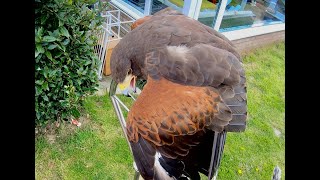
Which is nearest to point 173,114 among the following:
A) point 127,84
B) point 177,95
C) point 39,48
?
point 177,95

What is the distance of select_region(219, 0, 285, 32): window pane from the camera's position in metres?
4.80

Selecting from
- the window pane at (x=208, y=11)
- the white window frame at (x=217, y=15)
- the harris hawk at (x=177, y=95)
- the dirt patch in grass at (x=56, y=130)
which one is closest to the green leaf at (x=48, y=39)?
the harris hawk at (x=177, y=95)

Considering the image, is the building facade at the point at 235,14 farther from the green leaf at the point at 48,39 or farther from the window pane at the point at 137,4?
the green leaf at the point at 48,39

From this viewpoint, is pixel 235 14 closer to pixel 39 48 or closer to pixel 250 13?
pixel 250 13

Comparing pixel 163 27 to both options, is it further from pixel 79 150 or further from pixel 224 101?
pixel 79 150

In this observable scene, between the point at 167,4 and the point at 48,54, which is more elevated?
the point at 48,54

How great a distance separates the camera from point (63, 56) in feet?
8.17

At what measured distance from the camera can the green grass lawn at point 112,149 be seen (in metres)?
2.87

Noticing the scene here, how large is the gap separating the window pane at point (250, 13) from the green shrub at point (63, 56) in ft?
8.62

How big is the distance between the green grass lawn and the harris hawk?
1.73 metres

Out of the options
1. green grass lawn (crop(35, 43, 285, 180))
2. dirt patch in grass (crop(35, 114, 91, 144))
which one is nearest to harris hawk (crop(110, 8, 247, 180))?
green grass lawn (crop(35, 43, 285, 180))

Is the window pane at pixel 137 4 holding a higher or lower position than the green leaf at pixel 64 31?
lower

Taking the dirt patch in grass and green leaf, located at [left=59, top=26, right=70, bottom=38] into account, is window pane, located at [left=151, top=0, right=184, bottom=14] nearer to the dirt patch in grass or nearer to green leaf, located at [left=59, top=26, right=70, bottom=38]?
the dirt patch in grass

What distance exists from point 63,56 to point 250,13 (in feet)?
12.4
